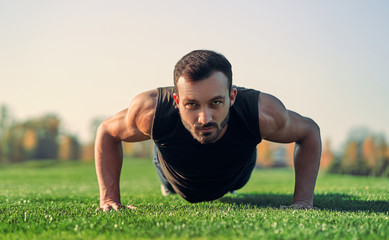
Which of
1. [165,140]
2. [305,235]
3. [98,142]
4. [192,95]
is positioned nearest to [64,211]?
[98,142]

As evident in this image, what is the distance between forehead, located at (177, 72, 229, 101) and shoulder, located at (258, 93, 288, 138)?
0.73 meters

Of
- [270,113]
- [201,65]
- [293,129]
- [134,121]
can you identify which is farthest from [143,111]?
[293,129]


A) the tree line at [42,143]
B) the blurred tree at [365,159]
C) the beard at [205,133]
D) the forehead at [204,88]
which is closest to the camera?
the forehead at [204,88]

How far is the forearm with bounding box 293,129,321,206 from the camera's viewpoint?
5.30 metres

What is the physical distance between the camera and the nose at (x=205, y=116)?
168 inches

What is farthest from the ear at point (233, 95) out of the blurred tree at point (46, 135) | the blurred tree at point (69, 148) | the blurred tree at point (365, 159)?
the blurred tree at point (46, 135)

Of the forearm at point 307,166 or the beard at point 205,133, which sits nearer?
the beard at point 205,133

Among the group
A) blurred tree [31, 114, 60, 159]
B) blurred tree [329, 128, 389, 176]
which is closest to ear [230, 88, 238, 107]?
blurred tree [329, 128, 389, 176]

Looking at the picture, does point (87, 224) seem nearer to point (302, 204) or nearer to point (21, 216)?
point (21, 216)

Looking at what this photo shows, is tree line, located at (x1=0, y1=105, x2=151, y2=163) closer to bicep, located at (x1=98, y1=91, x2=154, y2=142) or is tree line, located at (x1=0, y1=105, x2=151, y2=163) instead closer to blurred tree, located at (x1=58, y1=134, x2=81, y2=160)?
blurred tree, located at (x1=58, y1=134, x2=81, y2=160)

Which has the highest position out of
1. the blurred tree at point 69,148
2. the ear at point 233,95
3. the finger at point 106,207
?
the ear at point 233,95

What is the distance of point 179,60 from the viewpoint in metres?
4.60

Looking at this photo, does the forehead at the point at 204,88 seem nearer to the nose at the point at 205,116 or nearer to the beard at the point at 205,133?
the nose at the point at 205,116

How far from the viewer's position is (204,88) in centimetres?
421
